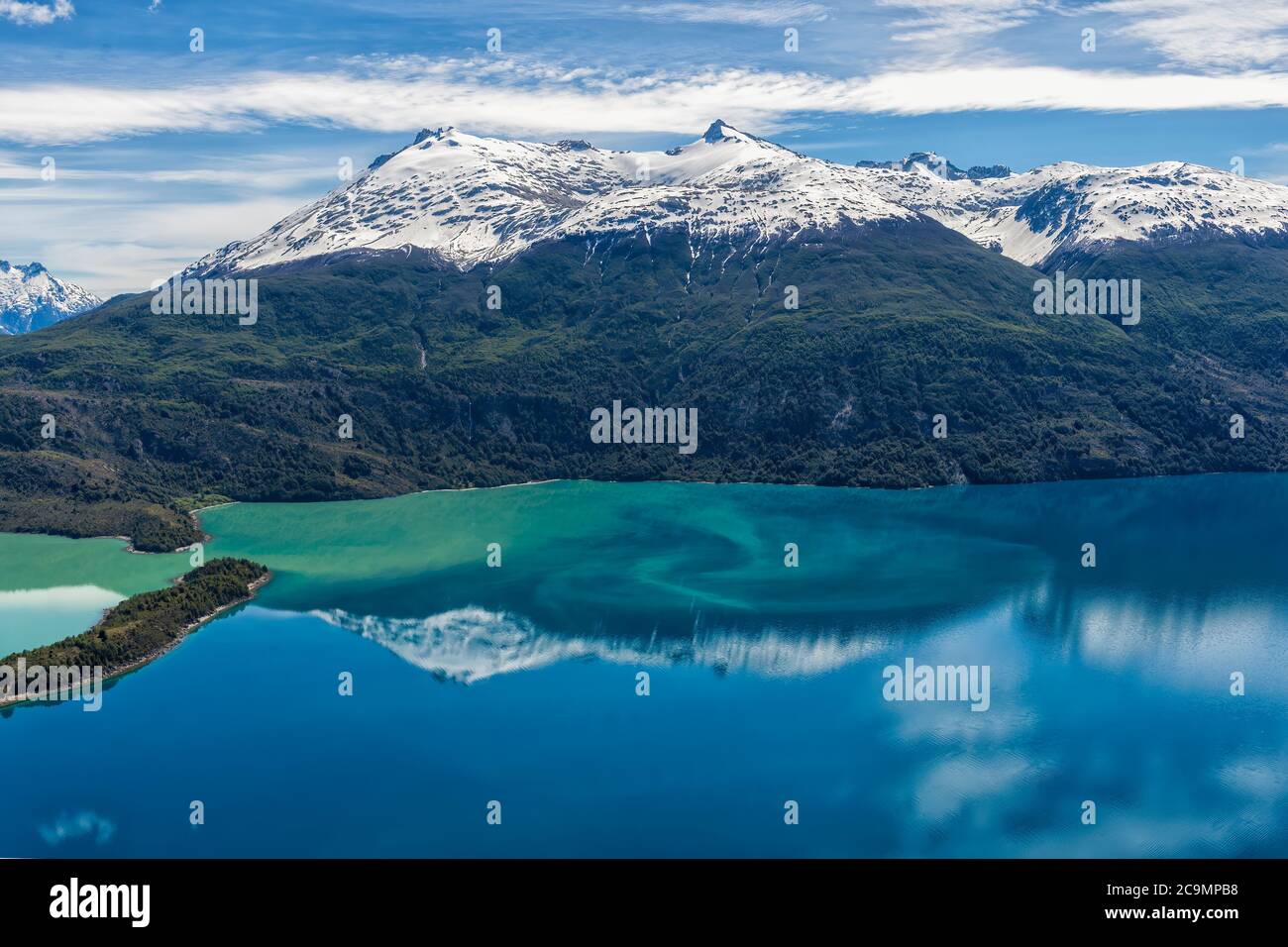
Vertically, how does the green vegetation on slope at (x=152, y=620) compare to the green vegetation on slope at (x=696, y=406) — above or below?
below

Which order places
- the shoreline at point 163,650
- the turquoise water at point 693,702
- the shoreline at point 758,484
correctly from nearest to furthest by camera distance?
the turquoise water at point 693,702, the shoreline at point 163,650, the shoreline at point 758,484

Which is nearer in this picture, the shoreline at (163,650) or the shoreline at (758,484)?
the shoreline at (163,650)

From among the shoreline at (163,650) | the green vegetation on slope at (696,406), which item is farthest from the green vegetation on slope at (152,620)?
the green vegetation on slope at (696,406)

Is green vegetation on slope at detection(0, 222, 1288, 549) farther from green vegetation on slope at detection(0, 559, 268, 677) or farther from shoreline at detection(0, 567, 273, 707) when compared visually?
shoreline at detection(0, 567, 273, 707)

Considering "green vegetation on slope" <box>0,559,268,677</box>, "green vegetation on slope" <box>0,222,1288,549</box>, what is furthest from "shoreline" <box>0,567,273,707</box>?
"green vegetation on slope" <box>0,222,1288,549</box>

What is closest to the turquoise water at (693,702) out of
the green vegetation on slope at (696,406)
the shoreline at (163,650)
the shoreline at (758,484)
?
the shoreline at (163,650)

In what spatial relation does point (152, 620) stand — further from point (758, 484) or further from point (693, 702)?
point (758, 484)

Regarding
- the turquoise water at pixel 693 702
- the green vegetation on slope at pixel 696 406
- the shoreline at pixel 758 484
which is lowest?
the turquoise water at pixel 693 702

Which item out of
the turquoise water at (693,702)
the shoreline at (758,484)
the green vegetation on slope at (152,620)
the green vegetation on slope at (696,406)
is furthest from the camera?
the green vegetation on slope at (696,406)

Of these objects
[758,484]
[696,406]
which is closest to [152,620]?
[758,484]

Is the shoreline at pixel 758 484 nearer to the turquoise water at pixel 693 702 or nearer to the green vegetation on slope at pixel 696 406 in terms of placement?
the green vegetation on slope at pixel 696 406
